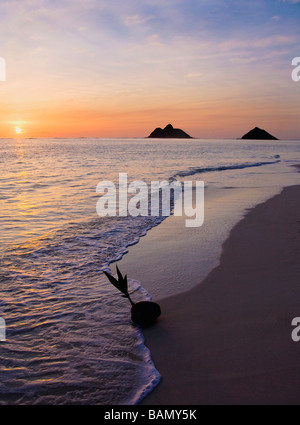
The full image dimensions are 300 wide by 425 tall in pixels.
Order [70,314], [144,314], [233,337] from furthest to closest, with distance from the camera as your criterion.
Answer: [70,314], [144,314], [233,337]

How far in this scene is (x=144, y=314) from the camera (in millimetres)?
4172

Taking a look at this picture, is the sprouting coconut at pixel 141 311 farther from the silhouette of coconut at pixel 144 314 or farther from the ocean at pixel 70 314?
the ocean at pixel 70 314

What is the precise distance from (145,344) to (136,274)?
219 cm

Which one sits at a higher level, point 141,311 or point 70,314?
point 141,311

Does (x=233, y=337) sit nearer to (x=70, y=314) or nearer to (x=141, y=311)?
(x=141, y=311)

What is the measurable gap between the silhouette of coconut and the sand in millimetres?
105

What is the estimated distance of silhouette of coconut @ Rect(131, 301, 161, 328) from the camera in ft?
13.7

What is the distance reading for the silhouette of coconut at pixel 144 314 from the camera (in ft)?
13.7

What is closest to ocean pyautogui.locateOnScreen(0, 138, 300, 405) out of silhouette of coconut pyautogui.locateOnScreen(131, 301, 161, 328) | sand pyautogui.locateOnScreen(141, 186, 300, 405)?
silhouette of coconut pyautogui.locateOnScreen(131, 301, 161, 328)

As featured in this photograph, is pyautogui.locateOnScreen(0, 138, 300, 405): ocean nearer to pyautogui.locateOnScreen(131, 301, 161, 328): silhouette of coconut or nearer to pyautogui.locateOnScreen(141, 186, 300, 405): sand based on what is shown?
pyautogui.locateOnScreen(131, 301, 161, 328): silhouette of coconut

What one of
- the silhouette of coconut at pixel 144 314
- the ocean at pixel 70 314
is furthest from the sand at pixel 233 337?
the ocean at pixel 70 314

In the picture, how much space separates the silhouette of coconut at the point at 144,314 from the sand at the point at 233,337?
11 cm

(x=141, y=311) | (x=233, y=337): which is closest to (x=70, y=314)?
(x=141, y=311)

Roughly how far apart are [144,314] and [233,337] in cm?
115
